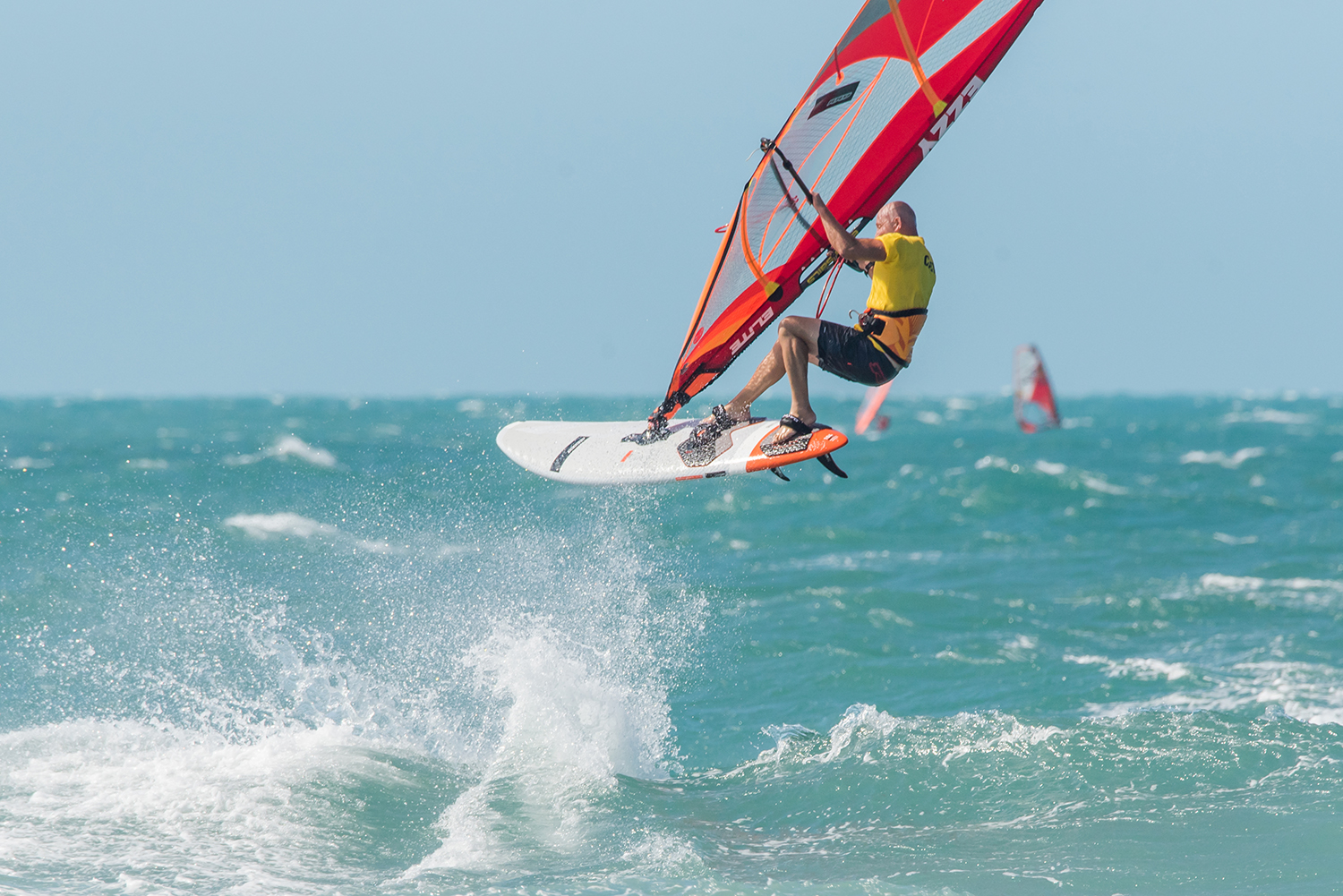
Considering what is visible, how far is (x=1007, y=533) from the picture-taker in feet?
57.6

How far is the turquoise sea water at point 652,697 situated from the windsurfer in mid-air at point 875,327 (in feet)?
7.95

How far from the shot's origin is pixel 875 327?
6.15 m

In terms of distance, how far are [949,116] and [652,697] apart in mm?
4619

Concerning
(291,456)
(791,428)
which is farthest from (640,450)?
(291,456)

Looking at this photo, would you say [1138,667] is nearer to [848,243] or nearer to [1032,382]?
[848,243]

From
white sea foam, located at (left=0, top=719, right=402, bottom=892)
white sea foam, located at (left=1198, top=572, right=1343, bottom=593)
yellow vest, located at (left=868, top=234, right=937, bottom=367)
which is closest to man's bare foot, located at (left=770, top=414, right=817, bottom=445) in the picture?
yellow vest, located at (left=868, top=234, right=937, bottom=367)

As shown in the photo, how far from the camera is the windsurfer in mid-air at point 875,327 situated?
235 inches

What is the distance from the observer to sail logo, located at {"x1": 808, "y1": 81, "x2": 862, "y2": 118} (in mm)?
6398

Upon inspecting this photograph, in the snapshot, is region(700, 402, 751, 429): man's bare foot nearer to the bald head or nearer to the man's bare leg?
the man's bare leg

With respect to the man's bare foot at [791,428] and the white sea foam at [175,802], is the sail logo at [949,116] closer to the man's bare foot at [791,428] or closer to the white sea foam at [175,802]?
the man's bare foot at [791,428]

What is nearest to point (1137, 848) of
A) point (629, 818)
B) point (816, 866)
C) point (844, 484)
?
point (816, 866)

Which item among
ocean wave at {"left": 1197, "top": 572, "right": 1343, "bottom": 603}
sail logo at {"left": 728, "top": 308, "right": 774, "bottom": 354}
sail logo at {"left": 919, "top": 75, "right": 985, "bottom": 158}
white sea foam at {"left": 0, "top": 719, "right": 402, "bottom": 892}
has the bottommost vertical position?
white sea foam at {"left": 0, "top": 719, "right": 402, "bottom": 892}

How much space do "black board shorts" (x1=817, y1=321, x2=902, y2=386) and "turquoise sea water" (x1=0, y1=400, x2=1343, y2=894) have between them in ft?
8.13

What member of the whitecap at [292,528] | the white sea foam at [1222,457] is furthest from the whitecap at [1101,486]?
the whitecap at [292,528]
